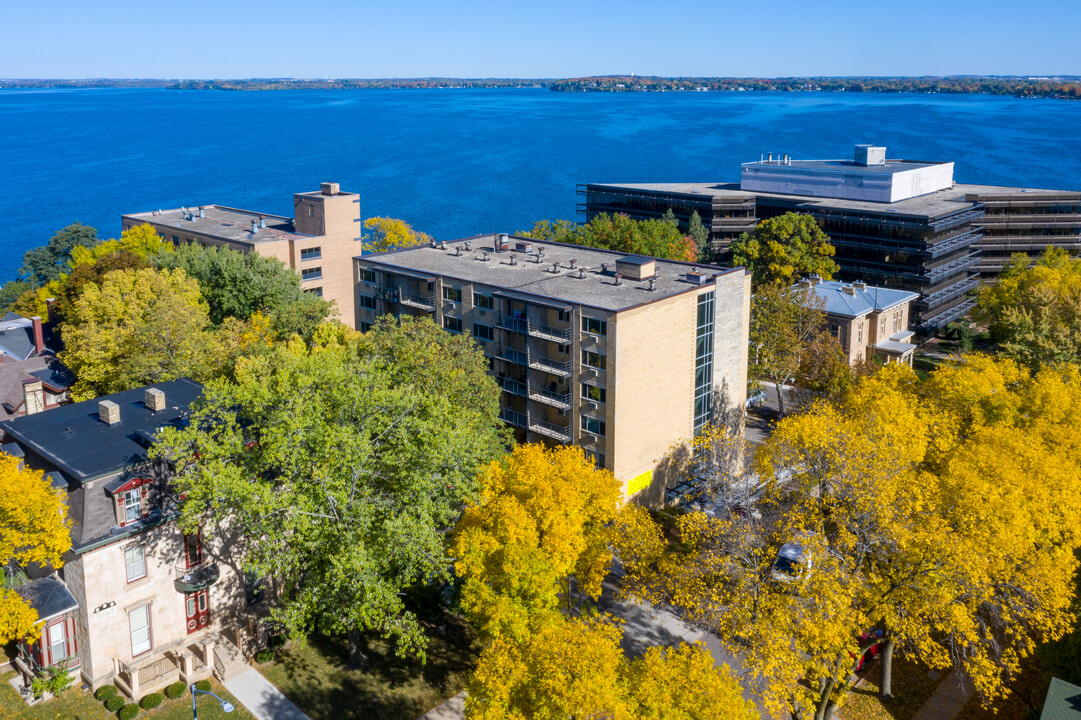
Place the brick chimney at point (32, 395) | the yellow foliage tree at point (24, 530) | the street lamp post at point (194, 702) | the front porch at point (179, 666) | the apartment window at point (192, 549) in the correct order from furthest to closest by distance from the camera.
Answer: the brick chimney at point (32, 395) → the apartment window at point (192, 549) → the front porch at point (179, 666) → the street lamp post at point (194, 702) → the yellow foliage tree at point (24, 530)

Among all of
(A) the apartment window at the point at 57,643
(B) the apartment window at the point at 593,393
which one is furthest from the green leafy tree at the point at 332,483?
(B) the apartment window at the point at 593,393

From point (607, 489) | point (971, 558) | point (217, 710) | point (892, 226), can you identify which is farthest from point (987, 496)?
point (892, 226)

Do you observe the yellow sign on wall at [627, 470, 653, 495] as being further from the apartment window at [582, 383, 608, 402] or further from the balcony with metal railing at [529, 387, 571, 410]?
the balcony with metal railing at [529, 387, 571, 410]

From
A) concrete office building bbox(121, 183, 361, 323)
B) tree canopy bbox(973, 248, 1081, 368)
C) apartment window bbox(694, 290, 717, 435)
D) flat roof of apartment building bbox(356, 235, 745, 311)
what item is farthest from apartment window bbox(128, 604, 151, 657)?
tree canopy bbox(973, 248, 1081, 368)

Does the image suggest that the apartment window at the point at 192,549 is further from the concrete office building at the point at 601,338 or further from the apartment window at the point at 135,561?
the concrete office building at the point at 601,338

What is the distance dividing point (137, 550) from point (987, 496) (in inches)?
1470

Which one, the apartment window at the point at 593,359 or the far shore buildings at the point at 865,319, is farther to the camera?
the far shore buildings at the point at 865,319

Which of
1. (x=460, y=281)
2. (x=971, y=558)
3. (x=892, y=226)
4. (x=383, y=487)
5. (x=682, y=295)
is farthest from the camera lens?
(x=892, y=226)

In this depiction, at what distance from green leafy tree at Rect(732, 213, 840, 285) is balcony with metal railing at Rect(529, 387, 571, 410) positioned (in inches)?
1617

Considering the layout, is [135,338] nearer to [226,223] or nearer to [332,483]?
[332,483]

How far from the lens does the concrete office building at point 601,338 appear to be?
51678 mm

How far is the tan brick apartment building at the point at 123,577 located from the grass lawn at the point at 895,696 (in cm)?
2802

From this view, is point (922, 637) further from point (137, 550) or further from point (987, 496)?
point (137, 550)

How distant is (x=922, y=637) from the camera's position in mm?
35156
